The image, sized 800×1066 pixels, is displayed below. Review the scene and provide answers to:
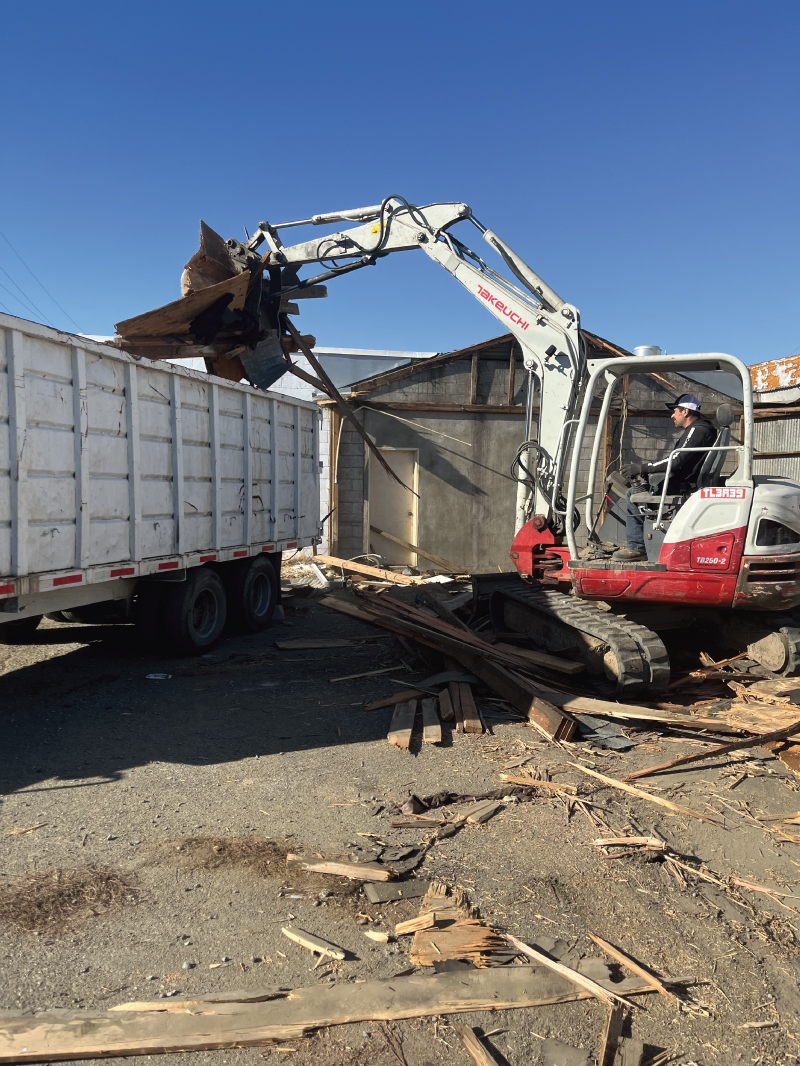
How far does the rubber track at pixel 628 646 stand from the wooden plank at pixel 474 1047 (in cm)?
408

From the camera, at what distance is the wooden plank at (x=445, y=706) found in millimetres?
6617

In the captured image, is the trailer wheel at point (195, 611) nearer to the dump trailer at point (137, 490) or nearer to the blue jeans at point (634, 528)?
the dump trailer at point (137, 490)

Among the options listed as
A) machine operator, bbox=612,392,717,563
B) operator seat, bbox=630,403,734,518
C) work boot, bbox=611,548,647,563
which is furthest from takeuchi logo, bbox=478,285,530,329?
work boot, bbox=611,548,647,563

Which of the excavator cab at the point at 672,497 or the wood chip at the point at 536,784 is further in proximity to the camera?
the excavator cab at the point at 672,497

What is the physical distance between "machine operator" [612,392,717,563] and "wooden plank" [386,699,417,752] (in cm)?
251

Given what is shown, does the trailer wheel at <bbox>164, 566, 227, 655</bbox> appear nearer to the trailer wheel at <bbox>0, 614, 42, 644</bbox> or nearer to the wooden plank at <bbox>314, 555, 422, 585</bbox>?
the trailer wheel at <bbox>0, 614, 42, 644</bbox>

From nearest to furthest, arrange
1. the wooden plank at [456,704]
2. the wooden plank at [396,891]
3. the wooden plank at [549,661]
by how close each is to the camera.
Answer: the wooden plank at [396,891] → the wooden plank at [456,704] → the wooden plank at [549,661]

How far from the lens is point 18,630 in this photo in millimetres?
9195

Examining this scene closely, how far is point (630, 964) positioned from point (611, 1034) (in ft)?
1.46

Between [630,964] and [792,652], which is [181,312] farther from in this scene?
[630,964]

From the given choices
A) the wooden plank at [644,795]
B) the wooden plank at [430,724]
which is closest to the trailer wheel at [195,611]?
the wooden plank at [430,724]

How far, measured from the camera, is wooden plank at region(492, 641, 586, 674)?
282 inches

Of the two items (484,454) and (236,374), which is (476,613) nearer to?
(236,374)

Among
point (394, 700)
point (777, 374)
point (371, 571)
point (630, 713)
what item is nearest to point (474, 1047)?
point (630, 713)
